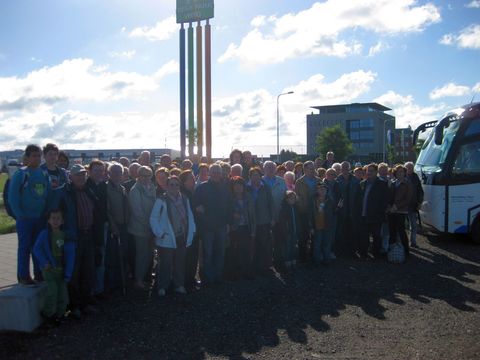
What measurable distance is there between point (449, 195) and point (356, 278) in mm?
4130

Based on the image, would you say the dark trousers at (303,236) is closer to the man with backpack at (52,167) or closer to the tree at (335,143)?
the man with backpack at (52,167)

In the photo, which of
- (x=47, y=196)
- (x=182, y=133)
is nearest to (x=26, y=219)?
(x=47, y=196)

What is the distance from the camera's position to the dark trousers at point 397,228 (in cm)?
896

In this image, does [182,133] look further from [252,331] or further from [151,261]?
[252,331]

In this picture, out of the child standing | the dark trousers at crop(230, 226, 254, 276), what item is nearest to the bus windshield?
the child standing

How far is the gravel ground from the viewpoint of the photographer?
15.0 ft

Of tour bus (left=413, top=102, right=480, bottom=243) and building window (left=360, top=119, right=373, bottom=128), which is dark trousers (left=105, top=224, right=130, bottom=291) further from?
building window (left=360, top=119, right=373, bottom=128)

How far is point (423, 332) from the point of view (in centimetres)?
508

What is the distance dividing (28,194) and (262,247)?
12.6 feet

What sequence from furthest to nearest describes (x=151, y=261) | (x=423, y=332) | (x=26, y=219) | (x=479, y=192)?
(x=479, y=192) < (x=151, y=261) < (x=26, y=219) < (x=423, y=332)

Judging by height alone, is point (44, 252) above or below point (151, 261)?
above

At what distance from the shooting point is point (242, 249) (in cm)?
752

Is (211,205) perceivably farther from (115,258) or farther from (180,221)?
(115,258)

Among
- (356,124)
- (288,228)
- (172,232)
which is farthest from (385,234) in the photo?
(356,124)
